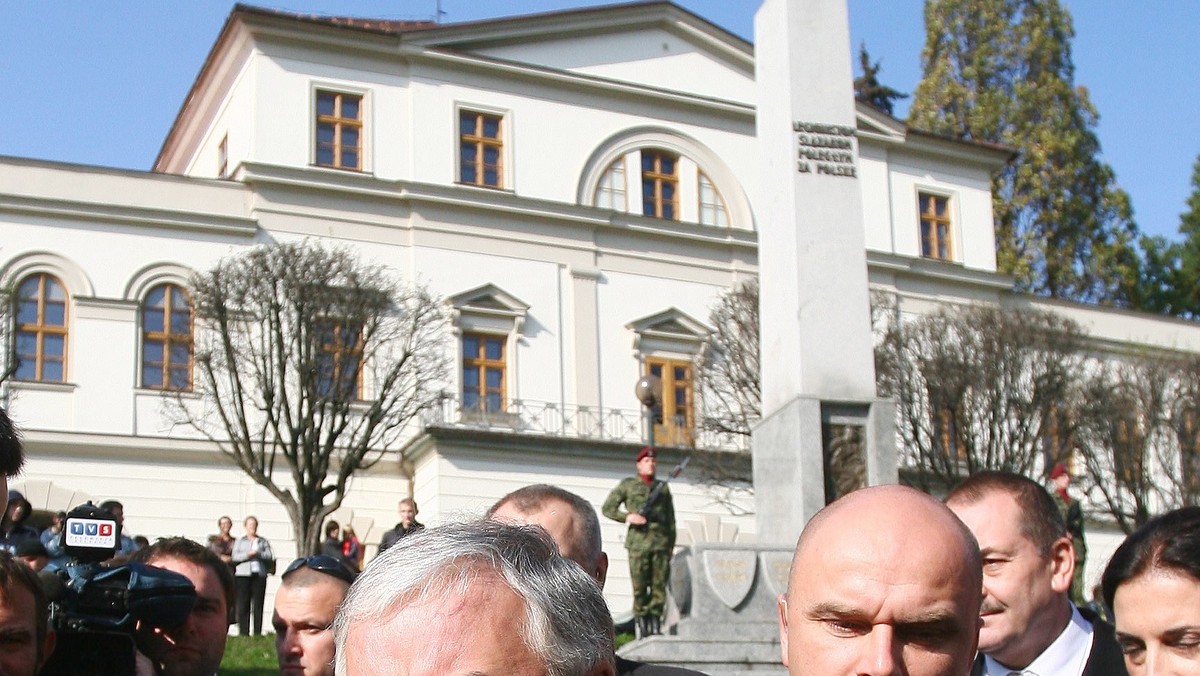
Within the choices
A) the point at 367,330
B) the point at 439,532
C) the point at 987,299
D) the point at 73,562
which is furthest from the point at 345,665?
the point at 987,299

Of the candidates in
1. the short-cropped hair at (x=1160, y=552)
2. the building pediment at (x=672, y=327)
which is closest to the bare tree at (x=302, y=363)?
the building pediment at (x=672, y=327)

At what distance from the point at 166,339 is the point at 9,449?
107ft

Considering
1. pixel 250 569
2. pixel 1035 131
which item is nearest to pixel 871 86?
pixel 1035 131

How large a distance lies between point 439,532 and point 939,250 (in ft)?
147

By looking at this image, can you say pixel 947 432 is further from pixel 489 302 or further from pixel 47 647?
pixel 47 647

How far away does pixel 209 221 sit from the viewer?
37.0 m

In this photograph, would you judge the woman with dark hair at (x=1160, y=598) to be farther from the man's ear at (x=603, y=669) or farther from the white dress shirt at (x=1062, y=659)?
the man's ear at (x=603, y=669)

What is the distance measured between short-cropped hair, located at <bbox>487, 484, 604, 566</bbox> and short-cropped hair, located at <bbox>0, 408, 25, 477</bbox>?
1.44 metres

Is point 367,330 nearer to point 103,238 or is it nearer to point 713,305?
point 103,238

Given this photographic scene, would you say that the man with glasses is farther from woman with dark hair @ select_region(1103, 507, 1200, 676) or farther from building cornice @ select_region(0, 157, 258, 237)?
building cornice @ select_region(0, 157, 258, 237)

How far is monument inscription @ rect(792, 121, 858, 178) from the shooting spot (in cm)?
1548

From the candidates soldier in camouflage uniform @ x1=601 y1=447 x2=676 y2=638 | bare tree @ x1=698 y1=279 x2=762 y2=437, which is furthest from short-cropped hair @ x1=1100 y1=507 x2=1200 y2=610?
bare tree @ x1=698 y1=279 x2=762 y2=437

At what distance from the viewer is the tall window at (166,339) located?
118 ft

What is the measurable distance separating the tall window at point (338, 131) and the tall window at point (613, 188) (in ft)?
20.8
